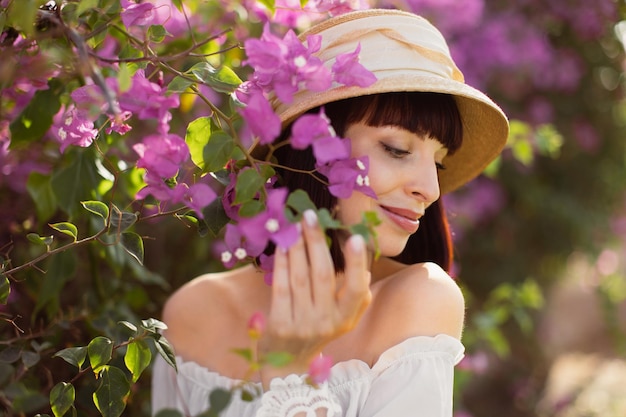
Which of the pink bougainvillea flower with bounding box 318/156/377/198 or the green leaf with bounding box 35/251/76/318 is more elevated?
the pink bougainvillea flower with bounding box 318/156/377/198

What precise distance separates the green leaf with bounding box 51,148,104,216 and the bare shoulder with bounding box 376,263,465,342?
0.61 meters

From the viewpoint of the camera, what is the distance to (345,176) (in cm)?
111

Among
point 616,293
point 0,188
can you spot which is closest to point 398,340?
point 0,188

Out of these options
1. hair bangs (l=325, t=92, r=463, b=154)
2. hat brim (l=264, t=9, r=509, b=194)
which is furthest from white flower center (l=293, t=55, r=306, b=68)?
hair bangs (l=325, t=92, r=463, b=154)

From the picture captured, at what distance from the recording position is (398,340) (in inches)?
56.8

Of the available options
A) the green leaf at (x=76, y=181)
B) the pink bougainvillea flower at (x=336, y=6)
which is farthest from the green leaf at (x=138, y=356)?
the pink bougainvillea flower at (x=336, y=6)

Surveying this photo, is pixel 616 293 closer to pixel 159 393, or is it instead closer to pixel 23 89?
pixel 159 393

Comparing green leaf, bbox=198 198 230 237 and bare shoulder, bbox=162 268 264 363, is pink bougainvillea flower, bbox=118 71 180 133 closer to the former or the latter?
green leaf, bbox=198 198 230 237

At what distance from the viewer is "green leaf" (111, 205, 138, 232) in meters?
1.20

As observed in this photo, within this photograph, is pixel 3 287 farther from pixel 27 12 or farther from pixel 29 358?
pixel 27 12

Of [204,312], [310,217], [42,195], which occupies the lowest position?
[204,312]

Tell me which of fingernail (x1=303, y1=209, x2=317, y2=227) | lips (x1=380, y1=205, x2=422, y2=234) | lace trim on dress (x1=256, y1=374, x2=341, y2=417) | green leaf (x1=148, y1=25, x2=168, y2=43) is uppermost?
green leaf (x1=148, y1=25, x2=168, y2=43)

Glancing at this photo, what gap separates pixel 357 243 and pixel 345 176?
0.14 metres

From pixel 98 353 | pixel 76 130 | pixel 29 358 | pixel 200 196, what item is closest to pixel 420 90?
pixel 200 196
